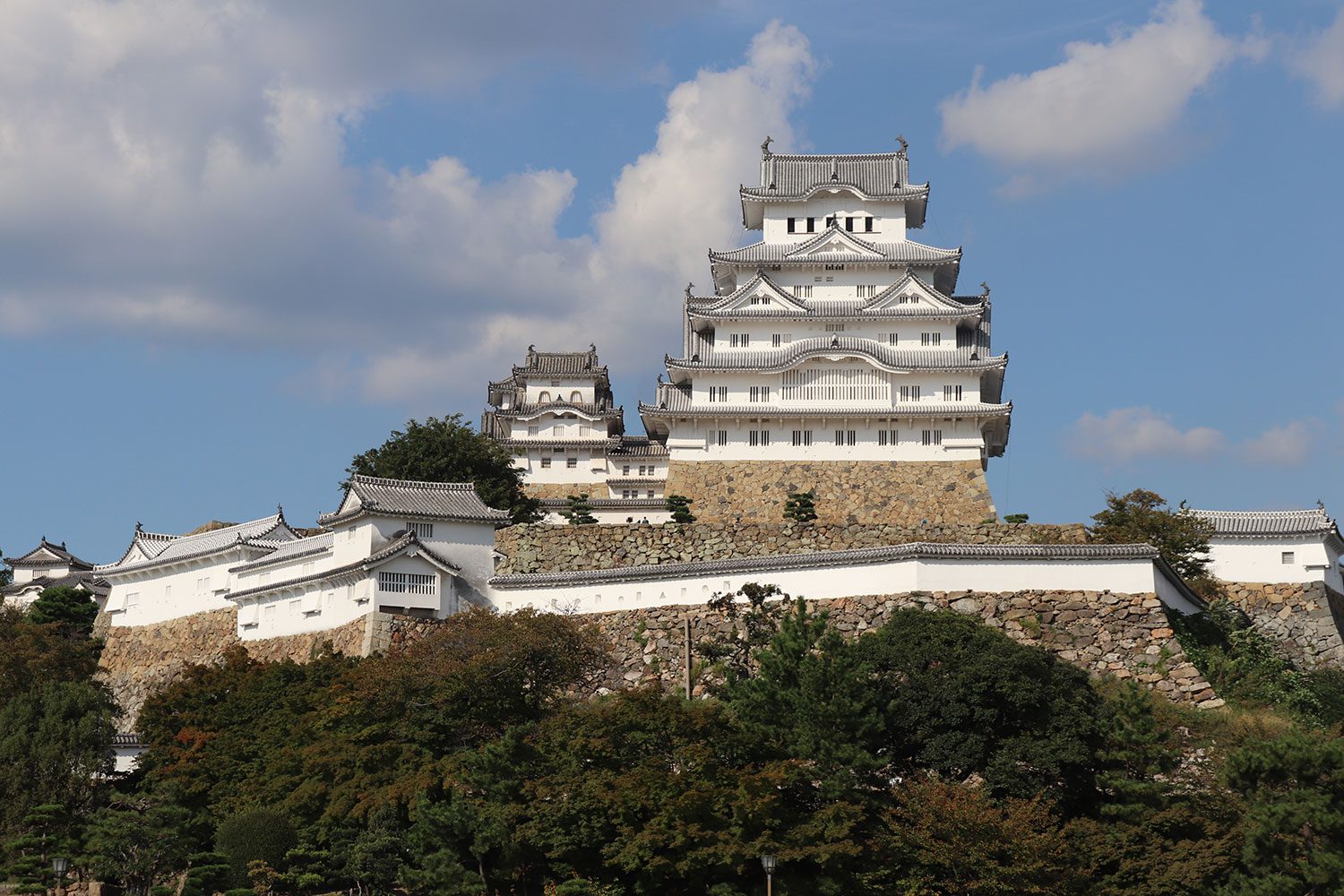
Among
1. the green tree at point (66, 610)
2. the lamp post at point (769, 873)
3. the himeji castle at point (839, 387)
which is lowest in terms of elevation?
the lamp post at point (769, 873)

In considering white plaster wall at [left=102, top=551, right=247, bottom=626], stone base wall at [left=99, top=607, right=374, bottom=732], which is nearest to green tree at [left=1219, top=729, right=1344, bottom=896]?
stone base wall at [left=99, top=607, right=374, bottom=732]

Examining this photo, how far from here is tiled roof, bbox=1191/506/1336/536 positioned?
144 ft

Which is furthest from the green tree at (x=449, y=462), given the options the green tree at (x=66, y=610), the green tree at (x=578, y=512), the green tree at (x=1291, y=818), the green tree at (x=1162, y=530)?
the green tree at (x=1291, y=818)

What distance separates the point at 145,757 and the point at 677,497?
1855 centimetres

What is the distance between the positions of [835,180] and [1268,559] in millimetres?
20847

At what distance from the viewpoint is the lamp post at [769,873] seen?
2522 cm

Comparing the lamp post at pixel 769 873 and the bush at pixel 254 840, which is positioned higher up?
the bush at pixel 254 840

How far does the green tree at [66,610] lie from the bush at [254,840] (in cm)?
1935

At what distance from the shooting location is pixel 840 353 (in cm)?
5212

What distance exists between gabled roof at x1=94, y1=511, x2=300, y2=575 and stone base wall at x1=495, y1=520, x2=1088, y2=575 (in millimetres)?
7179

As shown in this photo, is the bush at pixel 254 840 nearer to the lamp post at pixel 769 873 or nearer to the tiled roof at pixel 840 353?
the lamp post at pixel 769 873

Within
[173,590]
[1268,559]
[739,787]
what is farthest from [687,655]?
[1268,559]

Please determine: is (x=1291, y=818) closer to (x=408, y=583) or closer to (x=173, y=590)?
(x=408, y=583)

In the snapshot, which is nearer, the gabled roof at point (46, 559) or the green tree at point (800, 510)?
the green tree at point (800, 510)
